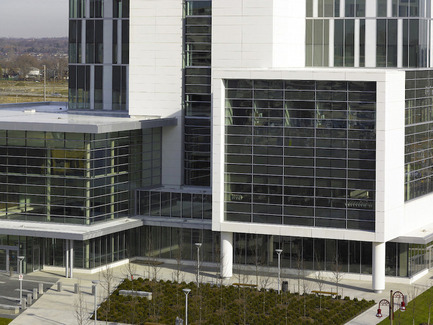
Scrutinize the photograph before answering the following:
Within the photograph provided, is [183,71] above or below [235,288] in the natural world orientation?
above

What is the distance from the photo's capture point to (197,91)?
88312mm

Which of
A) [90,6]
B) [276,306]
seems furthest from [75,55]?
[276,306]

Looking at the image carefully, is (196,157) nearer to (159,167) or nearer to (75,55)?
(159,167)

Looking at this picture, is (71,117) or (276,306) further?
(71,117)

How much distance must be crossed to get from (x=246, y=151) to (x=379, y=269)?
1250 centimetres

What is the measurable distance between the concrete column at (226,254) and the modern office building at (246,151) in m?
0.09

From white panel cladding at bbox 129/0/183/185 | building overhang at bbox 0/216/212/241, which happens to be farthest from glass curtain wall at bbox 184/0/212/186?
building overhang at bbox 0/216/212/241

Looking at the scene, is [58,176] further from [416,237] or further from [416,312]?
[416,312]

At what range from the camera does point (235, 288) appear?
74.6 m

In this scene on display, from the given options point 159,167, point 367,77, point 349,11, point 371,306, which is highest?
point 349,11

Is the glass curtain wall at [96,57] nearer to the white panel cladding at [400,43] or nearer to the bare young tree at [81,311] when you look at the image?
the white panel cladding at [400,43]

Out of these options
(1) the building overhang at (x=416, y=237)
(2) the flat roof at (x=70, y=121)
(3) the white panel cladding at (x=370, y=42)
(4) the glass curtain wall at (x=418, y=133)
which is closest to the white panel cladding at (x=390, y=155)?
(1) the building overhang at (x=416, y=237)

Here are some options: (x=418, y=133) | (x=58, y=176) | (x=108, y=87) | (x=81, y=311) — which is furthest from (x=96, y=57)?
(x=81, y=311)

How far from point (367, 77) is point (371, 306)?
15.5 meters
